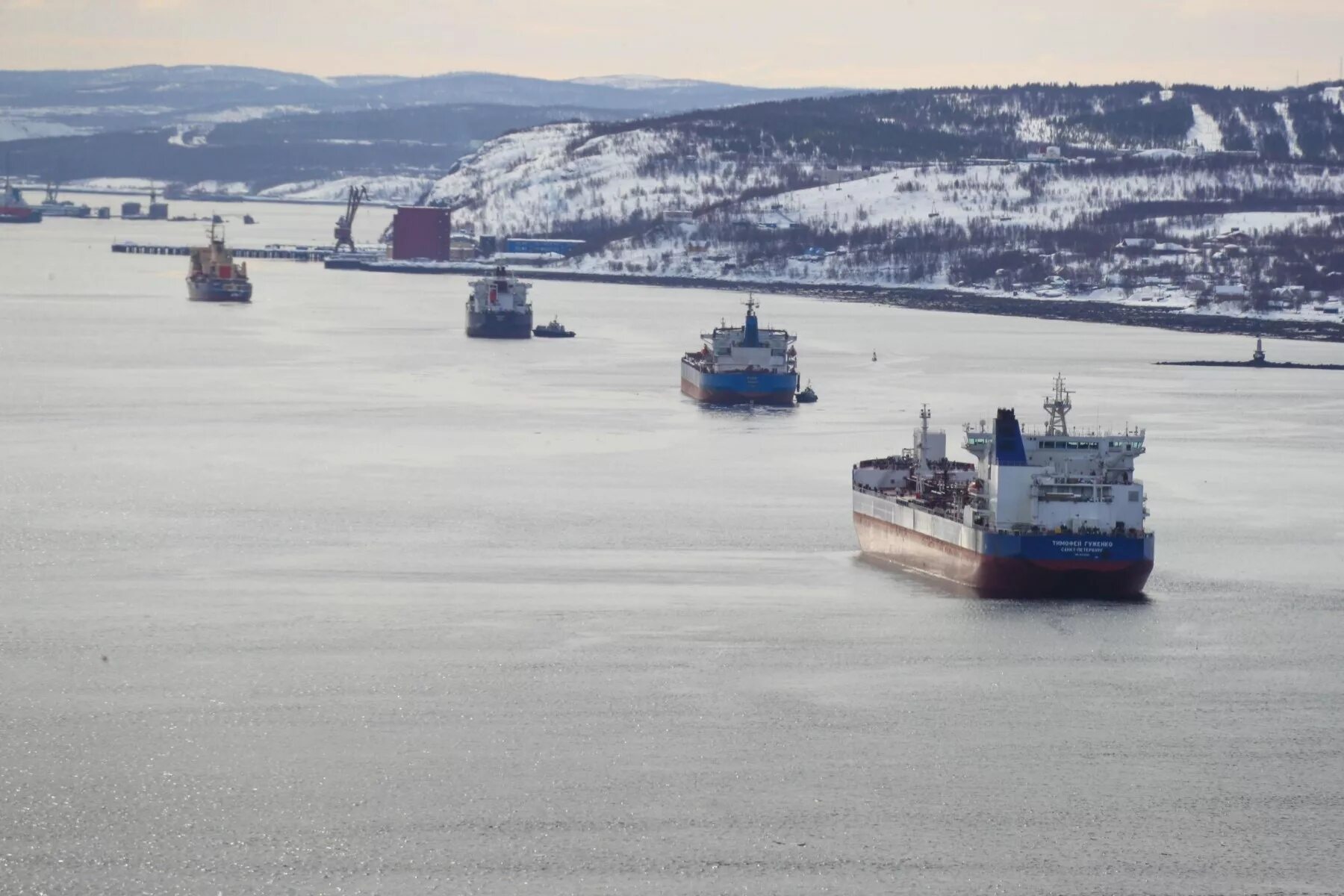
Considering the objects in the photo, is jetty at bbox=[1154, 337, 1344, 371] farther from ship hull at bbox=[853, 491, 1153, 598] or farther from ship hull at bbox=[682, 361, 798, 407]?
ship hull at bbox=[853, 491, 1153, 598]

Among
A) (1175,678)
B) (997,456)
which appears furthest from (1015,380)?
(1175,678)

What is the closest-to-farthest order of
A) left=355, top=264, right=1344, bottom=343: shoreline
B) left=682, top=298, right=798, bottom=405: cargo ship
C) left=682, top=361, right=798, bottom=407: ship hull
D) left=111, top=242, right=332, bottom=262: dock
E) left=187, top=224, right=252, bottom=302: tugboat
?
left=682, top=361, right=798, bottom=407: ship hull → left=682, top=298, right=798, bottom=405: cargo ship → left=355, top=264, right=1344, bottom=343: shoreline → left=187, top=224, right=252, bottom=302: tugboat → left=111, top=242, right=332, bottom=262: dock

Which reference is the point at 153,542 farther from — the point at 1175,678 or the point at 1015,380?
the point at 1015,380

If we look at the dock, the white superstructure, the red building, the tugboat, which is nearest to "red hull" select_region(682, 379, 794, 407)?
the white superstructure

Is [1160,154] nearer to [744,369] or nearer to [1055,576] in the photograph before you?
[744,369]

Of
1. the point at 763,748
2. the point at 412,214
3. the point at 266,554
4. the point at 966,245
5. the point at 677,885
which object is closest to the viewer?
the point at 677,885

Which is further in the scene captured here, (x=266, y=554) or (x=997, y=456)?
(x=266, y=554)
